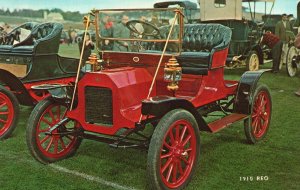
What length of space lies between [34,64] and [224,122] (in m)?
2.69

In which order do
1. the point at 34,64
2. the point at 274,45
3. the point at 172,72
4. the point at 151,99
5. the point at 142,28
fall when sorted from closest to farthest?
the point at 151,99 → the point at 172,72 → the point at 142,28 → the point at 34,64 → the point at 274,45

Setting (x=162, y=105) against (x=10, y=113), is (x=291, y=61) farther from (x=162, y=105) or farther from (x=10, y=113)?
(x=162, y=105)

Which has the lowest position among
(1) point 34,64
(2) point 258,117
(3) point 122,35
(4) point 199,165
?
(4) point 199,165

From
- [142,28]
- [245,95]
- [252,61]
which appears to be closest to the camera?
[142,28]

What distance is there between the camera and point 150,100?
2857mm

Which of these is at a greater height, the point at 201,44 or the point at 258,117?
the point at 201,44

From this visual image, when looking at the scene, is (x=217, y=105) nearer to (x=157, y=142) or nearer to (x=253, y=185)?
(x=253, y=185)

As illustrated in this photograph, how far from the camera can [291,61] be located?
9.15 meters

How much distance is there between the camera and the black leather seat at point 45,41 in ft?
16.7

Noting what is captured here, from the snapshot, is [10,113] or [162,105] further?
[10,113]

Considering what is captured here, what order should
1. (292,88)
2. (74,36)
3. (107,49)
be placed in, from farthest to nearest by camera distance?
(74,36) → (292,88) → (107,49)

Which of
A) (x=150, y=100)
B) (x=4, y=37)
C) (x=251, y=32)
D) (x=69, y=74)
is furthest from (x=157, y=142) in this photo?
(x=251, y=32)

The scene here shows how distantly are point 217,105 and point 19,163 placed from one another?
211cm

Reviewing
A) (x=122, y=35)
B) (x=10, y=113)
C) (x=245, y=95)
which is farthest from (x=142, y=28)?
(x=10, y=113)
